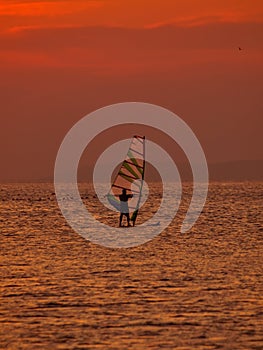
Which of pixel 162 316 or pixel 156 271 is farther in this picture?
pixel 156 271

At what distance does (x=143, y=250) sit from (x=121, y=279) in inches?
772

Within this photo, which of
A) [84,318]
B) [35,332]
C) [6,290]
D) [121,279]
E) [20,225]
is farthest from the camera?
[20,225]

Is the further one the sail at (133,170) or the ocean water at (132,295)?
the sail at (133,170)

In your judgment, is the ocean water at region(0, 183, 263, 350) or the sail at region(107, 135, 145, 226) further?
the sail at region(107, 135, 145, 226)

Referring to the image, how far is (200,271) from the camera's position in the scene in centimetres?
5966

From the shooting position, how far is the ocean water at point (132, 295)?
39531 millimetres

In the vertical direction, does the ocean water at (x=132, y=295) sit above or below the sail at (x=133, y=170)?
below

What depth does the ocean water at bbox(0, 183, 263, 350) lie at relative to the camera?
1556 inches

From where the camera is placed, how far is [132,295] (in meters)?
49.4

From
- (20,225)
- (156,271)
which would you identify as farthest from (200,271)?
(20,225)

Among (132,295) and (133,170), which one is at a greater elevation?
(133,170)

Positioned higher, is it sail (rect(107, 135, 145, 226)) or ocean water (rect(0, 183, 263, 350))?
sail (rect(107, 135, 145, 226))

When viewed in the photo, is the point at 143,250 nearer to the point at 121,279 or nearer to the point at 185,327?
the point at 121,279

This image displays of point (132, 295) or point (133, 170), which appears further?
point (133, 170)
